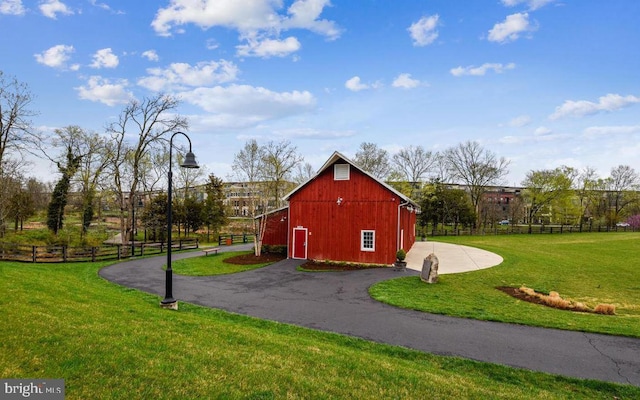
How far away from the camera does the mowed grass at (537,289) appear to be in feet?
33.3

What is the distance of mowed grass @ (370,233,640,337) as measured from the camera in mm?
10141

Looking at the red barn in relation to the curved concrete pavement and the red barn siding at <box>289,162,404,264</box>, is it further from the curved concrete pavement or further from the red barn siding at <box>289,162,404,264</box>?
the curved concrete pavement

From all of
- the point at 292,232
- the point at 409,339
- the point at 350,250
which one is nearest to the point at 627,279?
the point at 350,250

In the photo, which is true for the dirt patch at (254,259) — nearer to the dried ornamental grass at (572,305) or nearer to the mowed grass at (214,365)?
the mowed grass at (214,365)

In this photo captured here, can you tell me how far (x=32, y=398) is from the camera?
394 cm

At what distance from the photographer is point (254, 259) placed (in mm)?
22719

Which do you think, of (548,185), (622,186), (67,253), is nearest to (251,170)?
(67,253)

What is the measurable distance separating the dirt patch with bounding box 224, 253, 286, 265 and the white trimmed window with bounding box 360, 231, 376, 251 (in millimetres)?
5725

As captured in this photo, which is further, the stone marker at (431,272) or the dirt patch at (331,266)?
the dirt patch at (331,266)

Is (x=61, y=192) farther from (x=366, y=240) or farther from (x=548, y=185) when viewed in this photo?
(x=548, y=185)

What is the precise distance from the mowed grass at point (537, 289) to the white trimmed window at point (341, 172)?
793 centimetres

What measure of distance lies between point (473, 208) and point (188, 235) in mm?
40995

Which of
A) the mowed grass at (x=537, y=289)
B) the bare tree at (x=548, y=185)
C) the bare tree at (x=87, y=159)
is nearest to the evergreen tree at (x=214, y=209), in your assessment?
the bare tree at (x=87, y=159)

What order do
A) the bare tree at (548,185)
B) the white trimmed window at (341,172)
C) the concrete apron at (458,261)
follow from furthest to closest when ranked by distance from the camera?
1. the bare tree at (548,185)
2. the white trimmed window at (341,172)
3. the concrete apron at (458,261)
